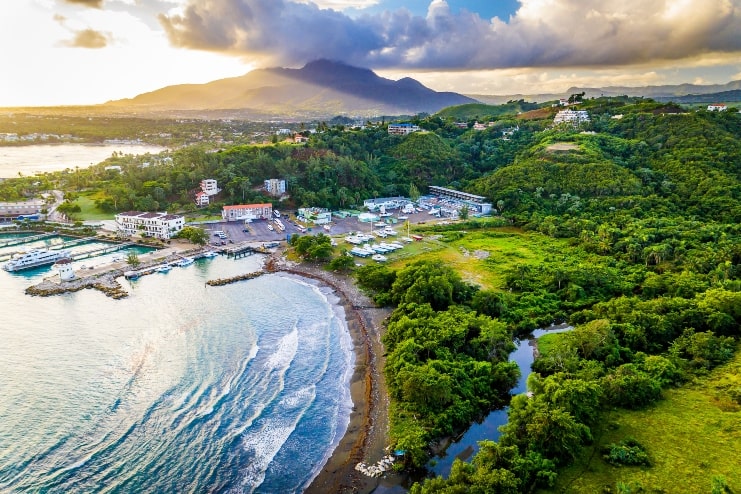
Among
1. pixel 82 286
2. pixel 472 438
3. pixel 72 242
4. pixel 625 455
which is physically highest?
pixel 72 242

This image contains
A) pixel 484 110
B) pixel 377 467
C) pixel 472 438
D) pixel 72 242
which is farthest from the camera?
Answer: pixel 484 110

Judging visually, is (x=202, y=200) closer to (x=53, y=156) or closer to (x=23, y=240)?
(x=23, y=240)

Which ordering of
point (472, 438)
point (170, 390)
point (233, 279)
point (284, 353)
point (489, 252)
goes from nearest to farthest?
point (472, 438)
point (170, 390)
point (284, 353)
point (233, 279)
point (489, 252)

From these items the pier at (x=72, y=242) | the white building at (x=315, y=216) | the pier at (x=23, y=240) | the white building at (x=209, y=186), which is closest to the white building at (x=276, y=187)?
the white building at (x=209, y=186)

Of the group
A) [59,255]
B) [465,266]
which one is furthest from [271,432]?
[59,255]

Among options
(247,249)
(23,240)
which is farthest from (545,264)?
(23,240)

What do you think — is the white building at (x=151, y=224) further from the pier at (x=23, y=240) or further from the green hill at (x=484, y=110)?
the green hill at (x=484, y=110)

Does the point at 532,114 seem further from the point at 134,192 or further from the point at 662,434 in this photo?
the point at 662,434
